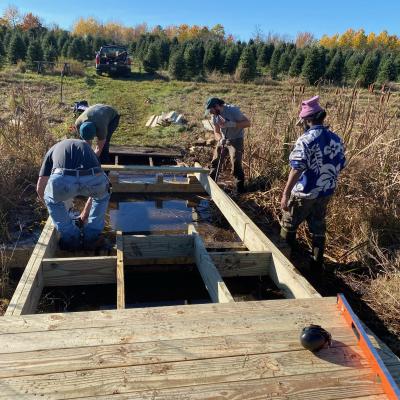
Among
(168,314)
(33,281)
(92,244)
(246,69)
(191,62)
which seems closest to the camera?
(168,314)

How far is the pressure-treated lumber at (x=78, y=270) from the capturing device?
354 centimetres

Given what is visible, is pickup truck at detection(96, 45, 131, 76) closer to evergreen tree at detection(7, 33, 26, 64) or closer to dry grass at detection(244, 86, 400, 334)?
evergreen tree at detection(7, 33, 26, 64)

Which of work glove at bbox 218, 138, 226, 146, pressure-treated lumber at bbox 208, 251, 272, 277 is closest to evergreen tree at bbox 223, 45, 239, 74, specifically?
work glove at bbox 218, 138, 226, 146

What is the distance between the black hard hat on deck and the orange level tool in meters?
0.23

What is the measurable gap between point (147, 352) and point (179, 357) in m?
0.19

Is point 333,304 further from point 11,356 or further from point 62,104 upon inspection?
point 62,104

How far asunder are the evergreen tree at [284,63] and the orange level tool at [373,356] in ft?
79.2

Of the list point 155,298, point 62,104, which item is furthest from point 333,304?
point 62,104

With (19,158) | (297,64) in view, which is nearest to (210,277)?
(19,158)

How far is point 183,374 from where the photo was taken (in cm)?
216

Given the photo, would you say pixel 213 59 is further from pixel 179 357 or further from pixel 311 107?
pixel 179 357

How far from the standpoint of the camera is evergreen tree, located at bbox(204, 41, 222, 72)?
24366 mm

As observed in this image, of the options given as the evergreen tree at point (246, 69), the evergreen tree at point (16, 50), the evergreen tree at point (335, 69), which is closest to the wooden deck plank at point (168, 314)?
the evergreen tree at point (246, 69)

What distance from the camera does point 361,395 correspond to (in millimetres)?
2123
